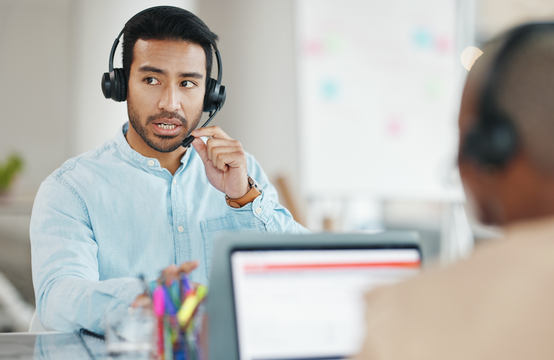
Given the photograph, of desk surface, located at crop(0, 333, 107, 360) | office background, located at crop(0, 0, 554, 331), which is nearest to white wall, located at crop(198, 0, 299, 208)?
office background, located at crop(0, 0, 554, 331)

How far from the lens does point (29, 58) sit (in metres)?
2.50

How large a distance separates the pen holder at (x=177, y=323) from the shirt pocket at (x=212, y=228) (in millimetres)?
635

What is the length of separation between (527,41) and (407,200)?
2.46 m

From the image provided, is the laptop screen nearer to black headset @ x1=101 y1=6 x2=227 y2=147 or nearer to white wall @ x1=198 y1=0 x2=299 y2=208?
black headset @ x1=101 y1=6 x2=227 y2=147

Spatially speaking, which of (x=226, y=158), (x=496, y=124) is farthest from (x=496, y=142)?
(x=226, y=158)

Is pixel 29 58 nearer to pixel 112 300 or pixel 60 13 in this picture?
pixel 60 13

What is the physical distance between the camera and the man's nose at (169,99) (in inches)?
50.9

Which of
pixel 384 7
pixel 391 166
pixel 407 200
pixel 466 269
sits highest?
pixel 384 7

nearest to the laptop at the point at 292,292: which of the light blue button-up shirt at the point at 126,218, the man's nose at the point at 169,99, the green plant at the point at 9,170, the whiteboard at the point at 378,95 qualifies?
the light blue button-up shirt at the point at 126,218

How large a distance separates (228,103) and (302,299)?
1628 mm

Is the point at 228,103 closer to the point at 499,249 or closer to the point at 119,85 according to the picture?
the point at 119,85

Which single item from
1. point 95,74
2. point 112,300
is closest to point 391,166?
point 95,74

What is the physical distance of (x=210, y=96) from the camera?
1.38 m

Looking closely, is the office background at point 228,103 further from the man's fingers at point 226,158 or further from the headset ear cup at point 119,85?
the man's fingers at point 226,158
